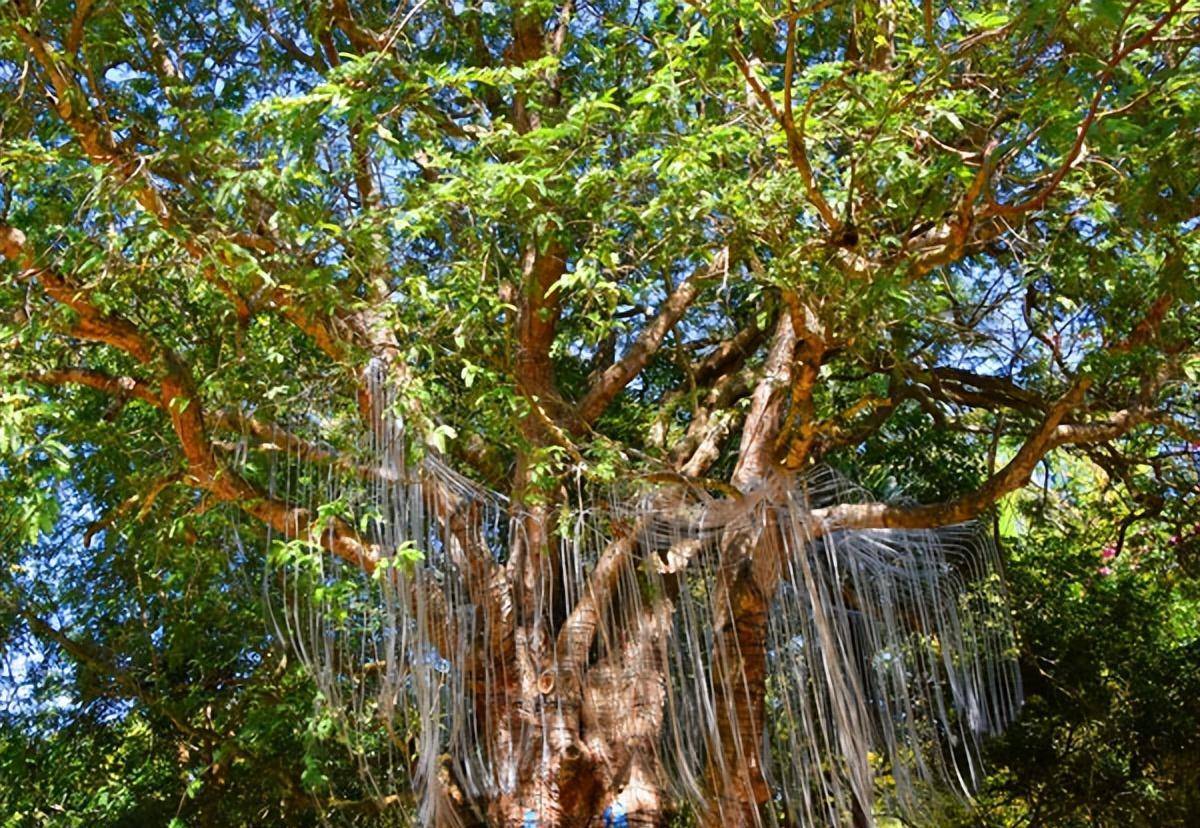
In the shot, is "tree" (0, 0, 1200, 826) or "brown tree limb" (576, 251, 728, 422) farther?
"brown tree limb" (576, 251, 728, 422)

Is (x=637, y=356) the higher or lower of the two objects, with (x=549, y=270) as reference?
lower

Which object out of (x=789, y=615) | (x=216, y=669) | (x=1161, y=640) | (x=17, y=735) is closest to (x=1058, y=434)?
(x=789, y=615)

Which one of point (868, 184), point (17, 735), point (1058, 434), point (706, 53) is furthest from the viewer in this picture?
point (17, 735)

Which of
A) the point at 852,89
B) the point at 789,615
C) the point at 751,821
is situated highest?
the point at 852,89

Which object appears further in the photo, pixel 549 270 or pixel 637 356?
pixel 637 356

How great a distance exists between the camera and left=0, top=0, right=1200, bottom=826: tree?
367cm

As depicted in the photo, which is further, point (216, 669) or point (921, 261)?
point (216, 669)

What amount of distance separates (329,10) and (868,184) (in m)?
2.22

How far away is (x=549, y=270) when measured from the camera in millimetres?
4969

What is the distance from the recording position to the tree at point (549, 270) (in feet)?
12.1

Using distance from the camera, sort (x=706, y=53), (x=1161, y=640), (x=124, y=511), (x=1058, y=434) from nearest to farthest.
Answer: (x=706, y=53)
(x=1058, y=434)
(x=124, y=511)
(x=1161, y=640)

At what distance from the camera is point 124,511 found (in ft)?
15.6

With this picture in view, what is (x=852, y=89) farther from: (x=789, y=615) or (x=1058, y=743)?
(x=1058, y=743)

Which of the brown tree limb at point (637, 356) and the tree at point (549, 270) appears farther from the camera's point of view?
the brown tree limb at point (637, 356)
